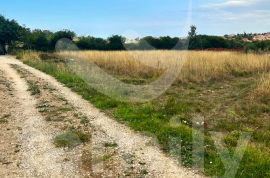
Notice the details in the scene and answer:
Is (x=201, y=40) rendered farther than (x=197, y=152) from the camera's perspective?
Yes

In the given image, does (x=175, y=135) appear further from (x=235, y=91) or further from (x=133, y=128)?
(x=235, y=91)

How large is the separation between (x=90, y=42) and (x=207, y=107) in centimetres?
2849

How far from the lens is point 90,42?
32.0m

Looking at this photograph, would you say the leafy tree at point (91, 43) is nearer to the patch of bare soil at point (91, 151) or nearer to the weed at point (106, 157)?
the patch of bare soil at point (91, 151)

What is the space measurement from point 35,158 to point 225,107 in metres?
4.67

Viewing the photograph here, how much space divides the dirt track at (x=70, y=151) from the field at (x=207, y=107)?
1.05 ft

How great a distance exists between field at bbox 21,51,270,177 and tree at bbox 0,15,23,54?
15.0 meters

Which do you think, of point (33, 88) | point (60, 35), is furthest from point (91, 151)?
point (60, 35)

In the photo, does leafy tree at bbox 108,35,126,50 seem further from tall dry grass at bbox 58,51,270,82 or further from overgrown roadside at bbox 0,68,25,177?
overgrown roadside at bbox 0,68,25,177

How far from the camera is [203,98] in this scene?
22.0ft

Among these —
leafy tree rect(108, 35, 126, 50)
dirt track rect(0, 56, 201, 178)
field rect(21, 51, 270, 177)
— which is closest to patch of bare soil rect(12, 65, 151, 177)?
dirt track rect(0, 56, 201, 178)

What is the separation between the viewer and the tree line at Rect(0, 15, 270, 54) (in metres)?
21.4

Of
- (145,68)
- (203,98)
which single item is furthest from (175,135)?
(145,68)

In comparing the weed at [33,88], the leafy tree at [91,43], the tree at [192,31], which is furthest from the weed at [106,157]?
the leafy tree at [91,43]
